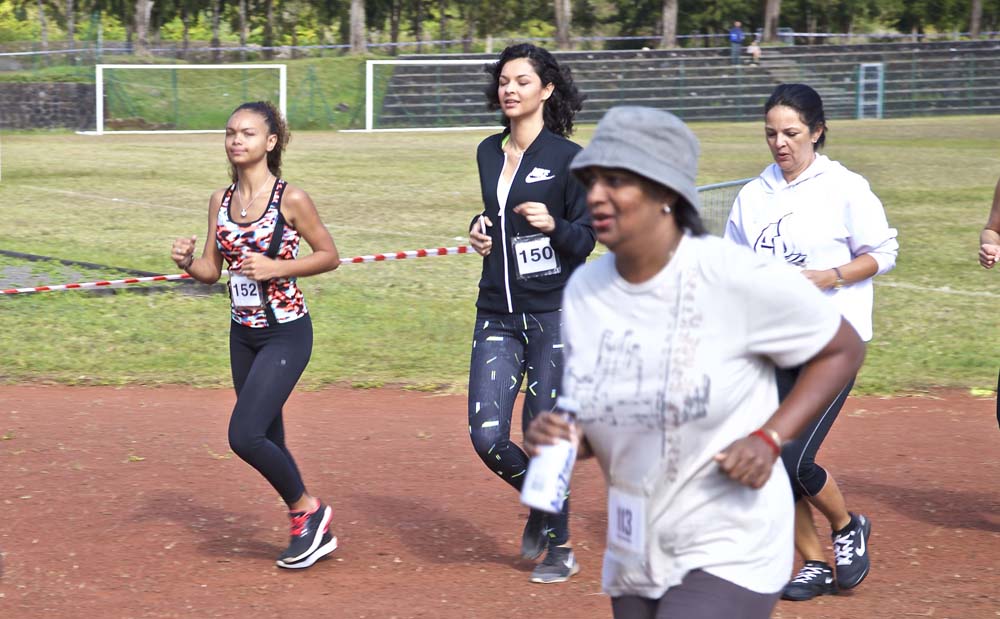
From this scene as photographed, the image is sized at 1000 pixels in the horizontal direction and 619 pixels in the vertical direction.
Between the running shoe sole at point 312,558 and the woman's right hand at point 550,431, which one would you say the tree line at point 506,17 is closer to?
the running shoe sole at point 312,558

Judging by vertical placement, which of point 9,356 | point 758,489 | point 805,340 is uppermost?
point 805,340

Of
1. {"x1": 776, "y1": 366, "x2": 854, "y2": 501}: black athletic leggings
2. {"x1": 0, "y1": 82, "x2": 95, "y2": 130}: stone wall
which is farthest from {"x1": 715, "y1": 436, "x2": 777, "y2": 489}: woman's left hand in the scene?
{"x1": 0, "y1": 82, "x2": 95, "y2": 130}: stone wall

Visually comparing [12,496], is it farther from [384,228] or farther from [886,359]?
[384,228]

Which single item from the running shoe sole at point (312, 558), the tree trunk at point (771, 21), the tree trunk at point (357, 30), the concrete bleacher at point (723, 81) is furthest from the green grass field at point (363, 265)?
the tree trunk at point (771, 21)

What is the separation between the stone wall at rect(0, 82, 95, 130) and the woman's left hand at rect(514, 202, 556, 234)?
125 ft

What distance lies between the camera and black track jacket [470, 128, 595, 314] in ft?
17.5

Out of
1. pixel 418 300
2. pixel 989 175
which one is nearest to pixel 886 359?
pixel 418 300

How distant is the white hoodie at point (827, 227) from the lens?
5.09 metres

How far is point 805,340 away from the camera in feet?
9.59

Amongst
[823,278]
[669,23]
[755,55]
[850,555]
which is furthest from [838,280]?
[669,23]

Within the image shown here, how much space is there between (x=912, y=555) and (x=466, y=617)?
7.14 ft

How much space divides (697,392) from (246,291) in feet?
9.75

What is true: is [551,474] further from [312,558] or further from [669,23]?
[669,23]

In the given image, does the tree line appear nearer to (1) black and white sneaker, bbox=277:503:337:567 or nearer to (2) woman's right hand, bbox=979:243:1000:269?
(2) woman's right hand, bbox=979:243:1000:269
